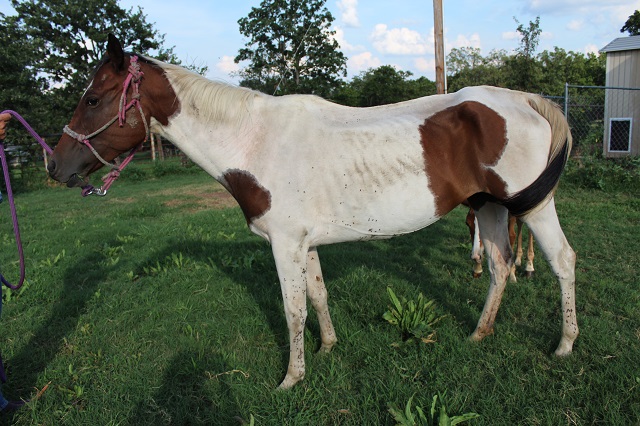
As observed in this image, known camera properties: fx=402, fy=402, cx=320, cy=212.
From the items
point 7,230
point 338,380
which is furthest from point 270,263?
point 7,230

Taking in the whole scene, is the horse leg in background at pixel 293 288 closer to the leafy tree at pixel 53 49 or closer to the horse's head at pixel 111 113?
the horse's head at pixel 111 113

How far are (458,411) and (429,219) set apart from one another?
4.19 ft

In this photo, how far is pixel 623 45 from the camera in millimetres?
14070

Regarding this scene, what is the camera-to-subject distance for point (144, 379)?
305 cm

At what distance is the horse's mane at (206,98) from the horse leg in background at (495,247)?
2231 mm

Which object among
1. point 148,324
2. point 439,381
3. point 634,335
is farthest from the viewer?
point 148,324

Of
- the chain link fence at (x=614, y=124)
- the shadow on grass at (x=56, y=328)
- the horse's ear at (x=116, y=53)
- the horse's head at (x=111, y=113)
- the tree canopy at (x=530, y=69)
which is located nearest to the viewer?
the horse's ear at (x=116, y=53)

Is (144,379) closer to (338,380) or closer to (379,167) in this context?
(338,380)

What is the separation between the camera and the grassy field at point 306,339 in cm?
267

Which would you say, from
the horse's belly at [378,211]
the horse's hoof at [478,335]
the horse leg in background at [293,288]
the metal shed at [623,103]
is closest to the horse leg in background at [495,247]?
the horse's hoof at [478,335]

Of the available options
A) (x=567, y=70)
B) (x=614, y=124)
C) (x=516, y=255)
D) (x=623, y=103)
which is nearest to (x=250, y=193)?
(x=516, y=255)

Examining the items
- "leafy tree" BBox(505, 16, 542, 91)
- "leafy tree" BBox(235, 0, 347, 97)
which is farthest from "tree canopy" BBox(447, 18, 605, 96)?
"leafy tree" BBox(235, 0, 347, 97)

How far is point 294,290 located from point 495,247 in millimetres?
1858

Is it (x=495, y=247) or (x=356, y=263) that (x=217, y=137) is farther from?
(x=356, y=263)
